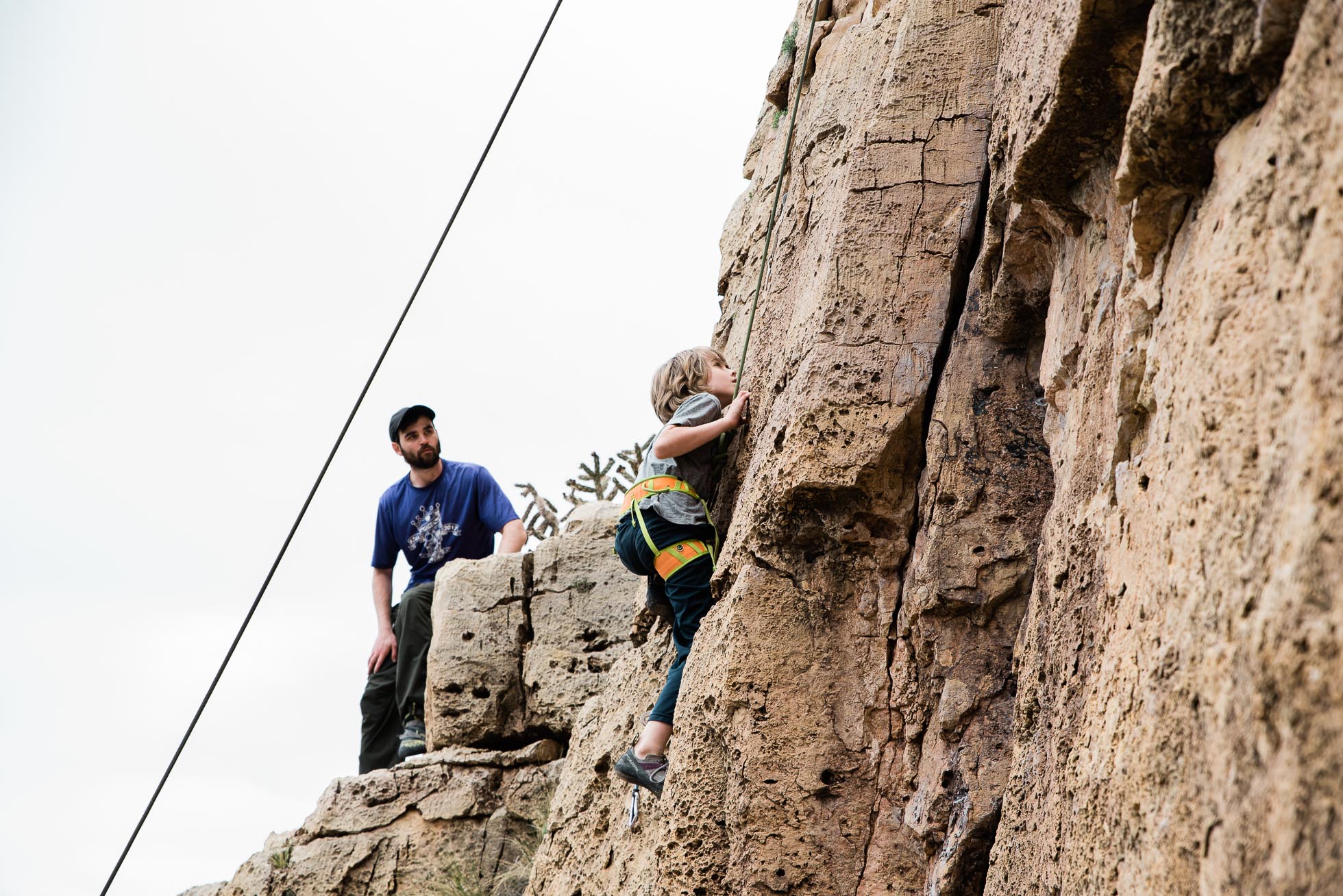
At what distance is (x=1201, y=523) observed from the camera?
2590 millimetres

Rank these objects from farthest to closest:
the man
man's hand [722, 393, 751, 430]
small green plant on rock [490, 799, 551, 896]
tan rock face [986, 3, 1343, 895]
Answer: the man, small green plant on rock [490, 799, 551, 896], man's hand [722, 393, 751, 430], tan rock face [986, 3, 1343, 895]

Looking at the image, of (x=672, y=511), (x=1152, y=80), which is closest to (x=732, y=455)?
(x=672, y=511)

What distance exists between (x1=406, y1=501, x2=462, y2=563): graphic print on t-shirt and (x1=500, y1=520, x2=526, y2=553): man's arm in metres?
0.33

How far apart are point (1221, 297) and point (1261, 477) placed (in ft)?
1.42

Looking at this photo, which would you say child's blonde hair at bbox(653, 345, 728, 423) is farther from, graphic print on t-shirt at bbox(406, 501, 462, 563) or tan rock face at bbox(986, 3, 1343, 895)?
graphic print on t-shirt at bbox(406, 501, 462, 563)

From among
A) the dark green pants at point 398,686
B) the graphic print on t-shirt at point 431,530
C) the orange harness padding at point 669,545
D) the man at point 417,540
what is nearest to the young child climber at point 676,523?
the orange harness padding at point 669,545

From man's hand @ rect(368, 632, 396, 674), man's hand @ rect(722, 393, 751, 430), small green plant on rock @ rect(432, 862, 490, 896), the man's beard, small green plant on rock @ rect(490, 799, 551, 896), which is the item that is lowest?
small green plant on rock @ rect(432, 862, 490, 896)

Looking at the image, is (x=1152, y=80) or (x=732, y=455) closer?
(x=1152, y=80)

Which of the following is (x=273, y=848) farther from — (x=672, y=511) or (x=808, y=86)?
(x=808, y=86)

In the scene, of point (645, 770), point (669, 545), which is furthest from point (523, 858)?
point (669, 545)

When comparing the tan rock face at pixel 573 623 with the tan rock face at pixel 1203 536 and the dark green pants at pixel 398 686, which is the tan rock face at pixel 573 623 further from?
the tan rock face at pixel 1203 536

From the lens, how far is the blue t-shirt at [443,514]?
7.83m

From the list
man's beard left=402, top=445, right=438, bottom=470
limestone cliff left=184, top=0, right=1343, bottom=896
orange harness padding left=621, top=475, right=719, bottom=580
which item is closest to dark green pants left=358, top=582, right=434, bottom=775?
man's beard left=402, top=445, right=438, bottom=470

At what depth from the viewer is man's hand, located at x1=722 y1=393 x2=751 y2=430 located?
519cm
